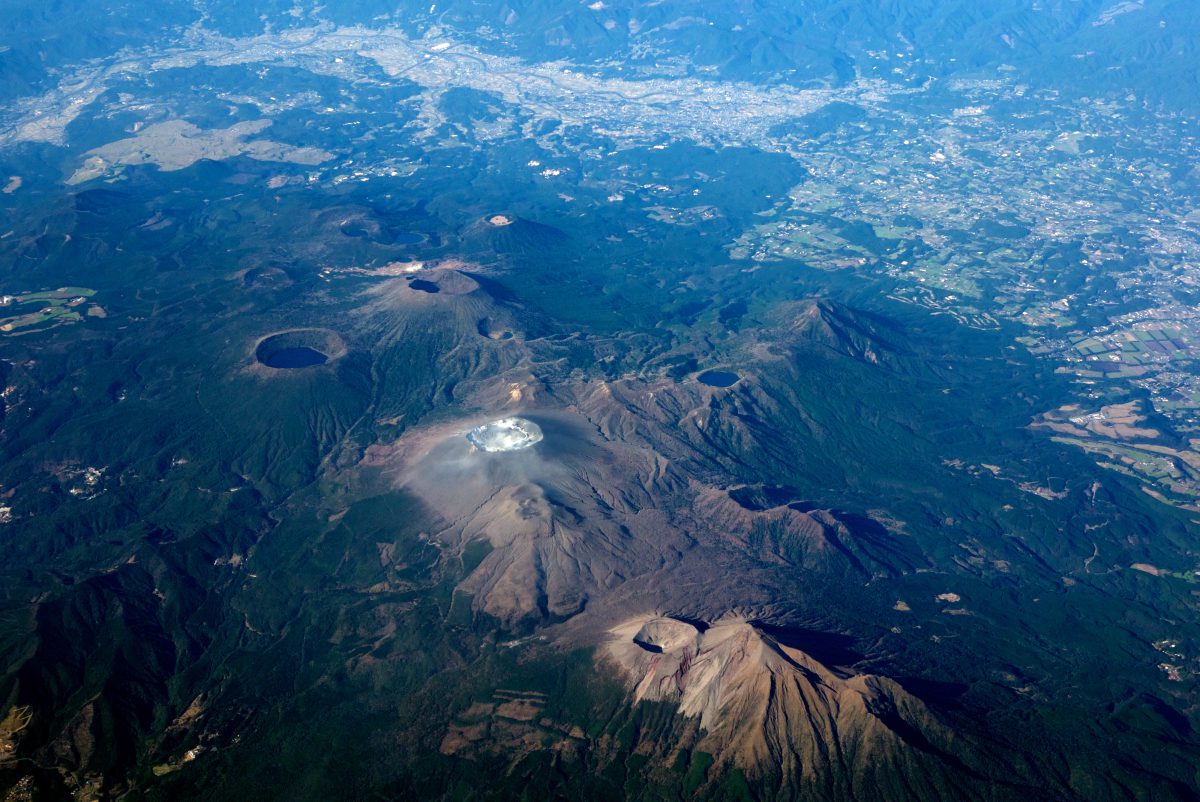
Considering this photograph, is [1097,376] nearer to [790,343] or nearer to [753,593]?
[790,343]

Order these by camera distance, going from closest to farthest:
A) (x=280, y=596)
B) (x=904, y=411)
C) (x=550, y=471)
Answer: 1. (x=280, y=596)
2. (x=550, y=471)
3. (x=904, y=411)

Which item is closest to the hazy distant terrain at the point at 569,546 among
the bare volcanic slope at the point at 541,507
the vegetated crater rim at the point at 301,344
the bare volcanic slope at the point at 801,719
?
the bare volcanic slope at the point at 801,719

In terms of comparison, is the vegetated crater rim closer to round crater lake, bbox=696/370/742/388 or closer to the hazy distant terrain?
the hazy distant terrain

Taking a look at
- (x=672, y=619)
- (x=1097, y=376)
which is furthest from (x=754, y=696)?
(x=1097, y=376)

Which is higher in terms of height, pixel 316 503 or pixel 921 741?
pixel 921 741

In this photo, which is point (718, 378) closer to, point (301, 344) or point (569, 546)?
point (569, 546)

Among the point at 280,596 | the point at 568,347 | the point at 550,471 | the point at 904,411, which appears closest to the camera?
the point at 280,596
